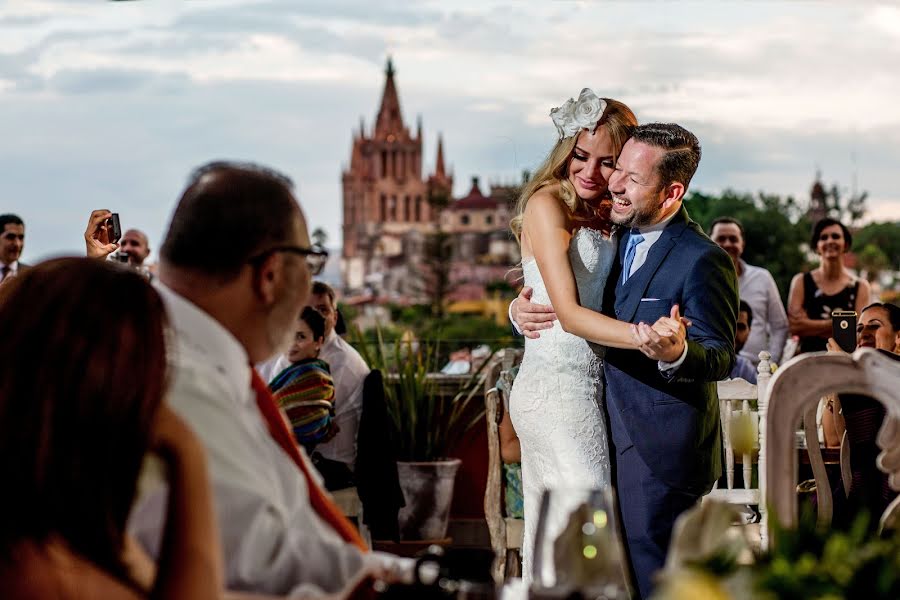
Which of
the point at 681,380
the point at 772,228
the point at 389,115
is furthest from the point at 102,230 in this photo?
the point at 389,115

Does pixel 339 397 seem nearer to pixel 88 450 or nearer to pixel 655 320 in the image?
pixel 655 320

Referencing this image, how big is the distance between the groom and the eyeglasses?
1.06 m

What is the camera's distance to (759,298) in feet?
17.6

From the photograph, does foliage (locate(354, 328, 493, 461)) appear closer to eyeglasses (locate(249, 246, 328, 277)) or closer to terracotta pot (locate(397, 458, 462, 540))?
terracotta pot (locate(397, 458, 462, 540))

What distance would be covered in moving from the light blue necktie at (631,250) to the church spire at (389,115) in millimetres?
82641

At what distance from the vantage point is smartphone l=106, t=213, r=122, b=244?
2947mm

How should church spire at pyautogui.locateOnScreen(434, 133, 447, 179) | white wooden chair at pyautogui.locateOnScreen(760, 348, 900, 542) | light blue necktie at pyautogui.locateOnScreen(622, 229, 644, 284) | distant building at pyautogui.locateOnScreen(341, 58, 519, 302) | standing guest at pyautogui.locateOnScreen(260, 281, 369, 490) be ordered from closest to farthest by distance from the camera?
white wooden chair at pyautogui.locateOnScreen(760, 348, 900, 542) → light blue necktie at pyautogui.locateOnScreen(622, 229, 644, 284) → standing guest at pyautogui.locateOnScreen(260, 281, 369, 490) → distant building at pyautogui.locateOnScreen(341, 58, 519, 302) → church spire at pyautogui.locateOnScreen(434, 133, 447, 179)

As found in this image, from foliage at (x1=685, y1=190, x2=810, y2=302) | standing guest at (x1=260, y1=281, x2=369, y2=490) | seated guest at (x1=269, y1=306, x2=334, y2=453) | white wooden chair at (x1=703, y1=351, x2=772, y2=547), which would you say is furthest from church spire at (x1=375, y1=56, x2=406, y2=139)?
white wooden chair at (x1=703, y1=351, x2=772, y2=547)

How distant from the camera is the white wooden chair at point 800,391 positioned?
→ 4.03 feet

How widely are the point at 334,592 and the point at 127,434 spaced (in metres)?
0.36

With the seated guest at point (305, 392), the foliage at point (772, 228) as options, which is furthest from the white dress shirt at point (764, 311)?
the foliage at point (772, 228)

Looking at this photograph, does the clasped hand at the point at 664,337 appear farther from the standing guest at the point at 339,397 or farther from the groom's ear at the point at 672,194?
the standing guest at the point at 339,397

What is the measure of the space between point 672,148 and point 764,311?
3281mm

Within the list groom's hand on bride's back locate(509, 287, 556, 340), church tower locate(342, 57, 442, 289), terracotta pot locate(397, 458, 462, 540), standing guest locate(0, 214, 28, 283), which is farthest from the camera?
church tower locate(342, 57, 442, 289)
